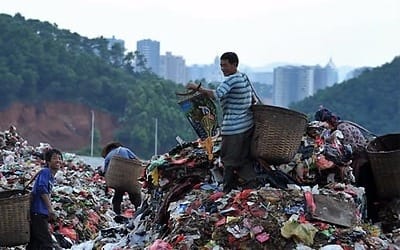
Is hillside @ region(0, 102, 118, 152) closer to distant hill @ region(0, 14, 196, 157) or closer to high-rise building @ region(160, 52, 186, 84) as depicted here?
distant hill @ region(0, 14, 196, 157)

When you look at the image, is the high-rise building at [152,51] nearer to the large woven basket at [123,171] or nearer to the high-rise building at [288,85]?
the high-rise building at [288,85]

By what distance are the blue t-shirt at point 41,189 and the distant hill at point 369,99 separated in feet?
91.6

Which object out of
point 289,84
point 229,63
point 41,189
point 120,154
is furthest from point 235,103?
point 289,84

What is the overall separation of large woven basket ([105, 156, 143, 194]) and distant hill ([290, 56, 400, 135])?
81.5ft

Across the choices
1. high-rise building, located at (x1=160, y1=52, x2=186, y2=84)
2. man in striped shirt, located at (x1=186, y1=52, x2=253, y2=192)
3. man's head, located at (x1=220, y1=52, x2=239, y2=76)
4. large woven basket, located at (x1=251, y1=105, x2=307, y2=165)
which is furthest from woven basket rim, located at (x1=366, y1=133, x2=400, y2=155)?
high-rise building, located at (x1=160, y1=52, x2=186, y2=84)

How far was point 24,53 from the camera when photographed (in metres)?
44.3

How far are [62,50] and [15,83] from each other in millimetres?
3648

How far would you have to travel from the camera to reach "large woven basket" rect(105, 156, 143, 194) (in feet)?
33.8

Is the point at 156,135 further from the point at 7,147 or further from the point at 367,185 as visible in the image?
the point at 367,185

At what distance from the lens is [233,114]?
21.6ft

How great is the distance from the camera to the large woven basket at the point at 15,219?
24.1 ft

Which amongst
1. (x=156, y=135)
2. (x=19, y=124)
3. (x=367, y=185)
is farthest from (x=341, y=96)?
(x=367, y=185)

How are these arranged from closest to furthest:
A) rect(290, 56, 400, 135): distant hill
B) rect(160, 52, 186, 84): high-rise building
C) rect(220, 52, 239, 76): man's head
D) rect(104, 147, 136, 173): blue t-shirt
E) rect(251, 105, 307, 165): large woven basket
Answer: rect(220, 52, 239, 76): man's head, rect(251, 105, 307, 165): large woven basket, rect(104, 147, 136, 173): blue t-shirt, rect(290, 56, 400, 135): distant hill, rect(160, 52, 186, 84): high-rise building

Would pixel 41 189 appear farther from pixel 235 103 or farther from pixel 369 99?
pixel 369 99
